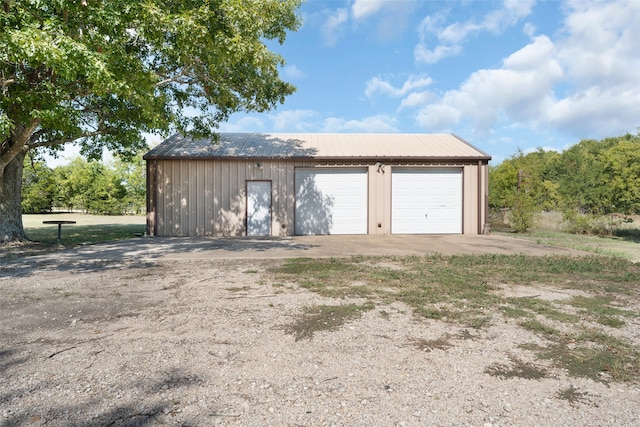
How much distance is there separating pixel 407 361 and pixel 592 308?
9.55 feet

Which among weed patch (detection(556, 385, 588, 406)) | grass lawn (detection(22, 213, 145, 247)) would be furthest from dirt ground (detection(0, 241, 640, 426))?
grass lawn (detection(22, 213, 145, 247))

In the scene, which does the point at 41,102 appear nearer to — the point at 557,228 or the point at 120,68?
the point at 120,68

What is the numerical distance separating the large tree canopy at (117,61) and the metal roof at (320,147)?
2.65 m

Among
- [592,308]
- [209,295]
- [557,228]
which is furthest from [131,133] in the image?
[557,228]

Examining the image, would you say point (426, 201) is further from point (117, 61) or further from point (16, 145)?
point (16, 145)

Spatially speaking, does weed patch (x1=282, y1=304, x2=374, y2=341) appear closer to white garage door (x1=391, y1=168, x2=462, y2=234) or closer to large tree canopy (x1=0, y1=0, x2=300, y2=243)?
large tree canopy (x1=0, y1=0, x2=300, y2=243)

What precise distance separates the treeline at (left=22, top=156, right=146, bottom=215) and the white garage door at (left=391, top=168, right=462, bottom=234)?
26581 millimetres

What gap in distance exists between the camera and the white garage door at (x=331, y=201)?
1405cm

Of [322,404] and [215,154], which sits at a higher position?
[215,154]

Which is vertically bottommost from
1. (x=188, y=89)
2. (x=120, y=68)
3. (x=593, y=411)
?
(x=593, y=411)

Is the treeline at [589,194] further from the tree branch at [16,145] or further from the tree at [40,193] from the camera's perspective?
the tree at [40,193]

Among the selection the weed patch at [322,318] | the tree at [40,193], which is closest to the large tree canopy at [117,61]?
the weed patch at [322,318]

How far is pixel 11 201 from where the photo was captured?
34.2ft

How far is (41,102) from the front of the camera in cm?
773
